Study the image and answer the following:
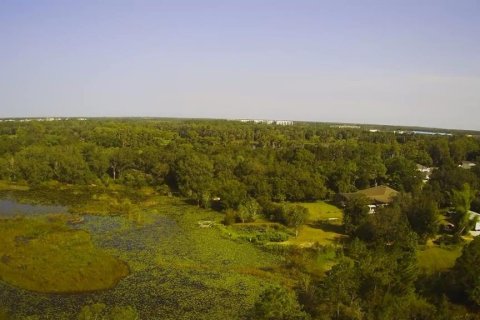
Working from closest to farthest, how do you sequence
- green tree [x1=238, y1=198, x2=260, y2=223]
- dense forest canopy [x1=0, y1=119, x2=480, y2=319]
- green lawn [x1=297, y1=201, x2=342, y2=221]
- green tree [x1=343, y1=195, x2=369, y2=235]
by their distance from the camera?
dense forest canopy [x1=0, y1=119, x2=480, y2=319] < green tree [x1=343, y1=195, x2=369, y2=235] < green tree [x1=238, y1=198, x2=260, y2=223] < green lawn [x1=297, y1=201, x2=342, y2=221]

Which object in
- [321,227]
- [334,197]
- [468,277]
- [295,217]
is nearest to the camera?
[468,277]

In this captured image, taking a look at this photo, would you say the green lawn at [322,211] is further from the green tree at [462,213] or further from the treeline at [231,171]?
the green tree at [462,213]

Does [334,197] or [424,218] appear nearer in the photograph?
[424,218]

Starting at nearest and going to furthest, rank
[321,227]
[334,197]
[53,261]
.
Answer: [53,261] → [321,227] → [334,197]

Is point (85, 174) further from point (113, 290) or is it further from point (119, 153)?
point (113, 290)

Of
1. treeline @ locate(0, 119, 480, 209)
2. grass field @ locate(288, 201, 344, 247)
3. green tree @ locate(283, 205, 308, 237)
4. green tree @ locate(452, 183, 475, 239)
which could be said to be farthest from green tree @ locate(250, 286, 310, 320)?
treeline @ locate(0, 119, 480, 209)

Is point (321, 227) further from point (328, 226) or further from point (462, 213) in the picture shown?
point (462, 213)

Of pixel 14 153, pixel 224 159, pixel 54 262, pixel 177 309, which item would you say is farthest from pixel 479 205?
pixel 14 153

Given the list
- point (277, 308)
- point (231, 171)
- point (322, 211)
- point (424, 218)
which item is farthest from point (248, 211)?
point (277, 308)

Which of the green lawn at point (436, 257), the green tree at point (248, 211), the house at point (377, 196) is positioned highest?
the house at point (377, 196)

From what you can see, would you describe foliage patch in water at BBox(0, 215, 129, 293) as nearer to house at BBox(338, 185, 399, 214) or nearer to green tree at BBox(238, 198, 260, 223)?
green tree at BBox(238, 198, 260, 223)

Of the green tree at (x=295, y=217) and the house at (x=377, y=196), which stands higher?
the house at (x=377, y=196)

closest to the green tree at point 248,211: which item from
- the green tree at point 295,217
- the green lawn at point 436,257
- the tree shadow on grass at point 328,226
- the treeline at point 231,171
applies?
the treeline at point 231,171
